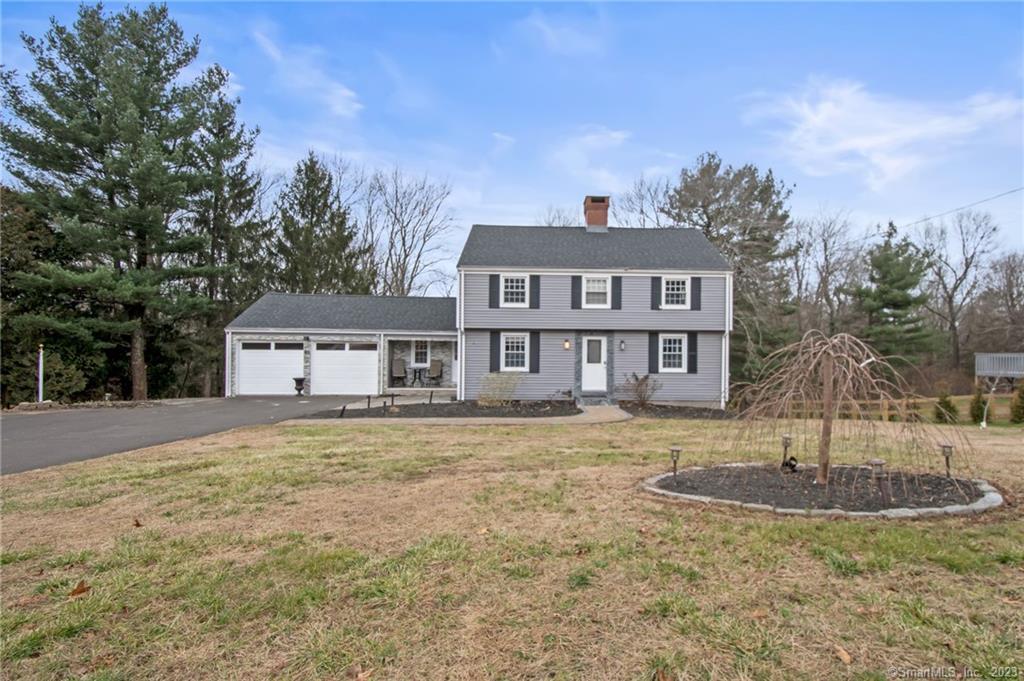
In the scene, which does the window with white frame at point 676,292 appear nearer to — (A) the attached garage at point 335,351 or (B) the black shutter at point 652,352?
(B) the black shutter at point 652,352

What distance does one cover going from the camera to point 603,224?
20750mm

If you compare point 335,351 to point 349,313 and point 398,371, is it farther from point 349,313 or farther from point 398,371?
point 398,371

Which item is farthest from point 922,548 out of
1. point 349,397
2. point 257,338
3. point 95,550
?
point 257,338

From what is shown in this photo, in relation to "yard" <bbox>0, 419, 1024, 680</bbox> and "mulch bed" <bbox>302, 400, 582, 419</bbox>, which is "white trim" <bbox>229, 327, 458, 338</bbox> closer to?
"mulch bed" <bbox>302, 400, 582, 419</bbox>

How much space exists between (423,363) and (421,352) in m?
0.44

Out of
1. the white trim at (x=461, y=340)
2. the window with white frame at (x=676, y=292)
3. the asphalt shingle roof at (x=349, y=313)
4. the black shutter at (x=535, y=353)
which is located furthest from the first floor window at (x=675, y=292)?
the asphalt shingle roof at (x=349, y=313)

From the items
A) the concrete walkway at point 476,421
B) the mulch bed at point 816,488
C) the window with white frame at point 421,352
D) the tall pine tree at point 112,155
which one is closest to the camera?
the mulch bed at point 816,488

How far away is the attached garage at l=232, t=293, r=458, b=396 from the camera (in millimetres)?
19812

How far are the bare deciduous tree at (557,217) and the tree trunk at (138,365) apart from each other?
20.7m

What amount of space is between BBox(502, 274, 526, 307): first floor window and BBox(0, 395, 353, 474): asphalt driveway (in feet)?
20.6

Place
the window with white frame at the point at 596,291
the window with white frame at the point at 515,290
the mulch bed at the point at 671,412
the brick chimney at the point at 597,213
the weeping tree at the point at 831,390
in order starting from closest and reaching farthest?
1. the weeping tree at the point at 831,390
2. the mulch bed at the point at 671,412
3. the window with white frame at the point at 515,290
4. the window with white frame at the point at 596,291
5. the brick chimney at the point at 597,213

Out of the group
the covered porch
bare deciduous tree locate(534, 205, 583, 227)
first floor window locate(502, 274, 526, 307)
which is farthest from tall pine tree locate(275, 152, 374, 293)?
first floor window locate(502, 274, 526, 307)

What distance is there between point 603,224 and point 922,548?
18.0 m

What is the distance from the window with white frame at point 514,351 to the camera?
18.1m
